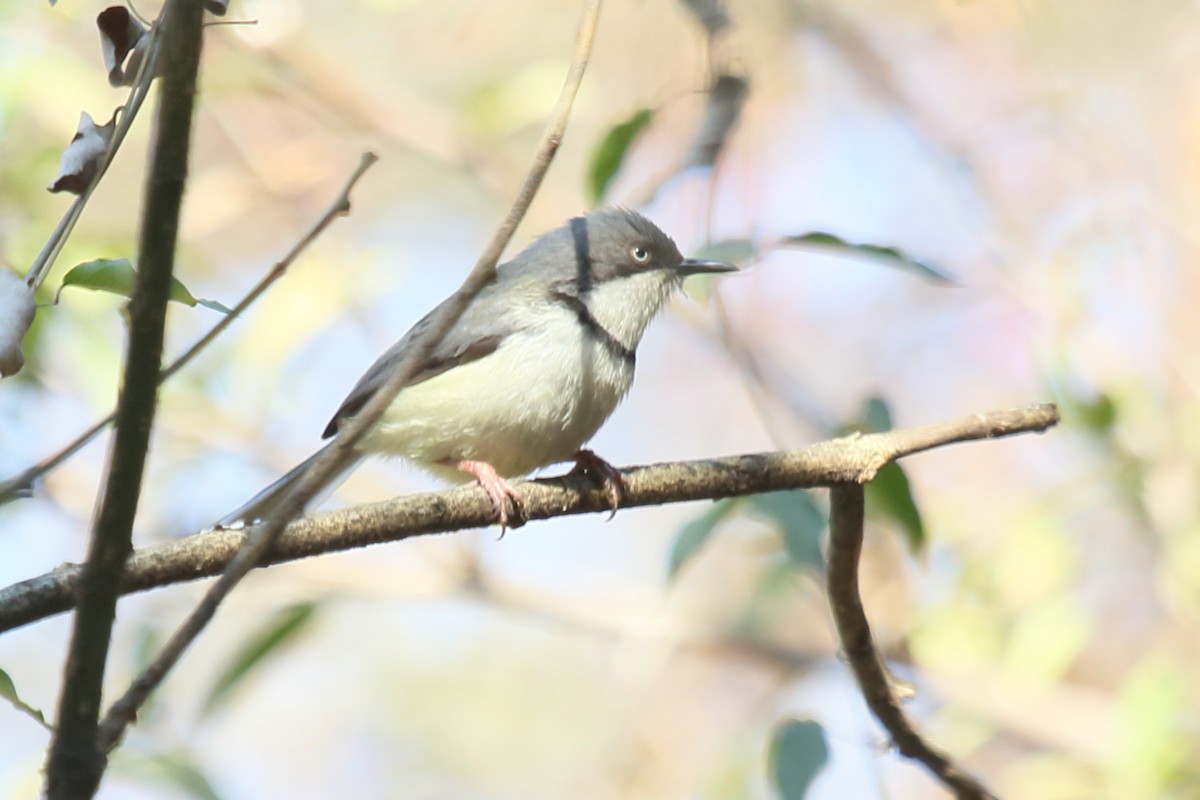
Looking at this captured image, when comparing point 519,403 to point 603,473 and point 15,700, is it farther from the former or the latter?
point 15,700

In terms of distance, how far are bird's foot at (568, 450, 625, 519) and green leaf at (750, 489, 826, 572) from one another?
39 centimetres

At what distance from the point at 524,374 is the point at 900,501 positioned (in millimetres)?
1544

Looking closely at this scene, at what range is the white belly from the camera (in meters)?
4.28

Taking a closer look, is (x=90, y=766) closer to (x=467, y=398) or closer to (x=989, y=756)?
(x=467, y=398)

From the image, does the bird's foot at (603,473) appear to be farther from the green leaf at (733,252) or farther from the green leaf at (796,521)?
the green leaf at (733,252)

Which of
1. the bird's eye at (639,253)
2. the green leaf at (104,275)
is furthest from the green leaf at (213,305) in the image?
the bird's eye at (639,253)

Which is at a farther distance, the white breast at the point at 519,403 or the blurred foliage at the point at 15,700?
the white breast at the point at 519,403

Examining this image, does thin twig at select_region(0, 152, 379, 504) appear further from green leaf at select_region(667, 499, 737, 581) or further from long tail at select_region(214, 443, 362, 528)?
long tail at select_region(214, 443, 362, 528)

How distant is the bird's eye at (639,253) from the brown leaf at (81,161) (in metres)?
3.42

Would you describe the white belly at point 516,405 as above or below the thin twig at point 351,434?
below

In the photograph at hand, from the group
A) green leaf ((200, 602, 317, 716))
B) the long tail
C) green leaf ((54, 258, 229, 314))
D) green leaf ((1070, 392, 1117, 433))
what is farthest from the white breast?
green leaf ((54, 258, 229, 314))

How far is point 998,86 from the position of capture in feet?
25.2

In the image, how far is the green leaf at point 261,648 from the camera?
398cm

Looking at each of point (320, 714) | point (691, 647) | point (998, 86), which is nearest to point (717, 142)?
point (691, 647)
